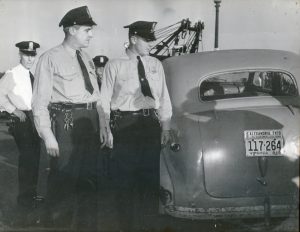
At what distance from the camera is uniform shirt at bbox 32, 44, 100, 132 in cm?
336

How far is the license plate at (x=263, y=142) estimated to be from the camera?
3555 mm

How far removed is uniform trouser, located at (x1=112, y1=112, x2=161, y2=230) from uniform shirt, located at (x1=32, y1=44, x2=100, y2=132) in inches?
17.0

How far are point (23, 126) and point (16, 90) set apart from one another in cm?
47

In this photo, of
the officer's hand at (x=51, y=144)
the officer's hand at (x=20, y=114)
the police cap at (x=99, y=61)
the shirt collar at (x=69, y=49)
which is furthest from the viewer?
the police cap at (x=99, y=61)

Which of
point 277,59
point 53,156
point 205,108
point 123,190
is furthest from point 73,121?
point 277,59

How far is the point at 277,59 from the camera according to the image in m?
4.39

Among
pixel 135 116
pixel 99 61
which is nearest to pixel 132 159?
pixel 135 116

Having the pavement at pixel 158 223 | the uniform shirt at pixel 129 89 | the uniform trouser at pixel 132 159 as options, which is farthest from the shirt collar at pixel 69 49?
the pavement at pixel 158 223

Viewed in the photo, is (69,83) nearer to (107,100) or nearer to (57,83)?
(57,83)

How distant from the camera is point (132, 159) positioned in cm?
383

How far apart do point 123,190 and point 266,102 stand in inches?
62.5

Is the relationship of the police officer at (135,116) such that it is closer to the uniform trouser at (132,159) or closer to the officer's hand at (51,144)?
the uniform trouser at (132,159)

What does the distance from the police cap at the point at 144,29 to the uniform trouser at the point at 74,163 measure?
86cm

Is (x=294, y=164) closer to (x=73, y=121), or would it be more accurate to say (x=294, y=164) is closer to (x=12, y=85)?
(x=73, y=121)
